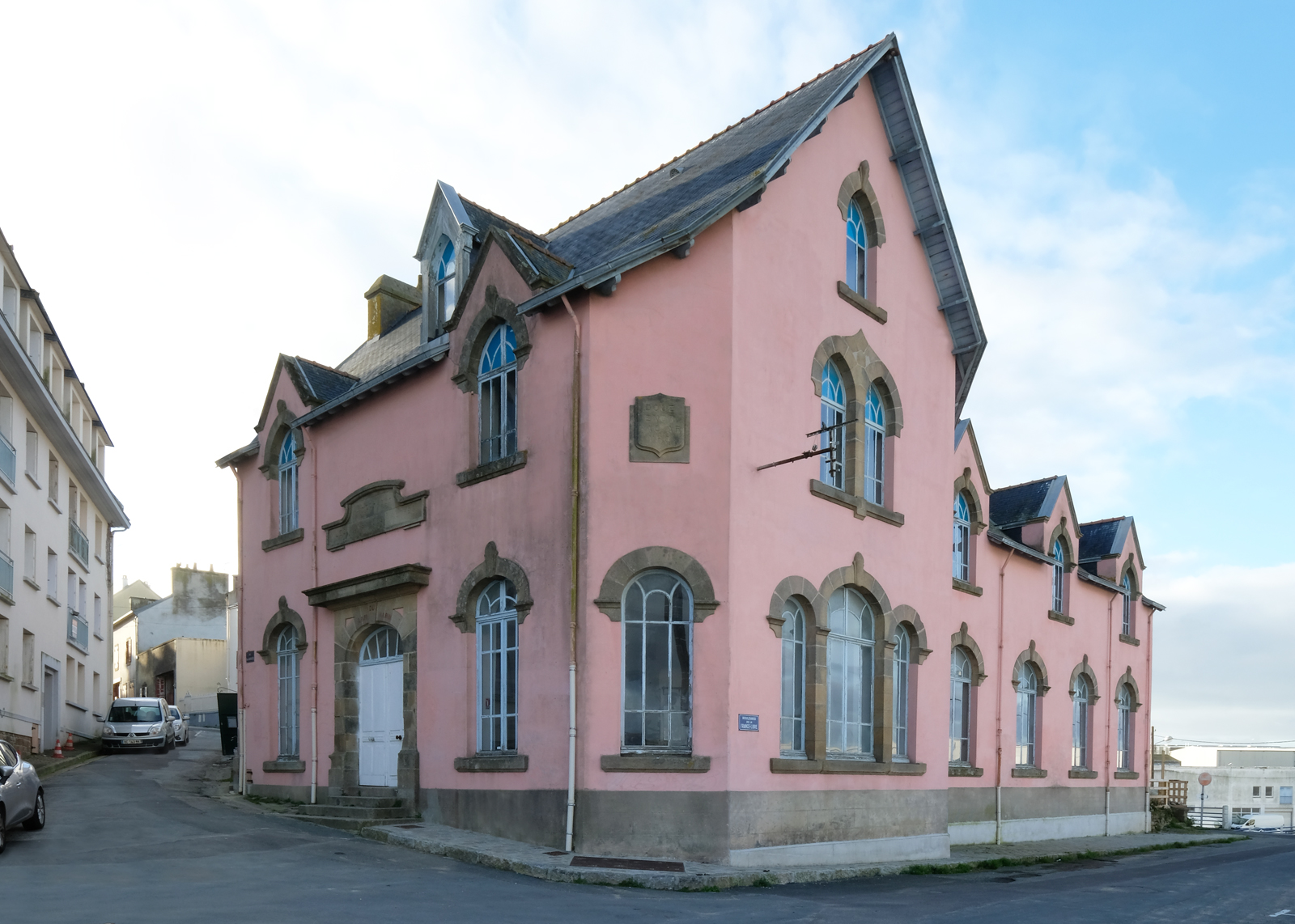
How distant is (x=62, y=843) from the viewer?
14266mm

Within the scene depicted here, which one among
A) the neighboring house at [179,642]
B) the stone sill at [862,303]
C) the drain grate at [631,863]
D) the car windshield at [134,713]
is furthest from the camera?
the neighboring house at [179,642]

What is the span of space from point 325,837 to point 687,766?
5043mm

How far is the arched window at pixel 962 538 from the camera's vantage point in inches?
959

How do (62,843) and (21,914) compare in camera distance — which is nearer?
(21,914)

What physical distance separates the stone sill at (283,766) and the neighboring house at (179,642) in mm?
38895

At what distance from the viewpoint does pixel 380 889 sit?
1155 cm

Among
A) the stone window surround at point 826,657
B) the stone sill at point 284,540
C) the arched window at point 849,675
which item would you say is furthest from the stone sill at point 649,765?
the stone sill at point 284,540

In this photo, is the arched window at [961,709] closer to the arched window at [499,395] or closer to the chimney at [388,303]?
the arched window at [499,395]

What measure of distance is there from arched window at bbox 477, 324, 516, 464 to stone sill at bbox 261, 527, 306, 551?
557cm

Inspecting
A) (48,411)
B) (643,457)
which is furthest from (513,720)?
(48,411)

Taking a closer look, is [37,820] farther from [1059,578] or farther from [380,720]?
[1059,578]

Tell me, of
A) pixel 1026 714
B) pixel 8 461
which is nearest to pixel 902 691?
pixel 1026 714

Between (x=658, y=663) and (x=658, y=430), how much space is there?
283 cm

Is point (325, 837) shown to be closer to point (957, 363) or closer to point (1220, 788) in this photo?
point (957, 363)
